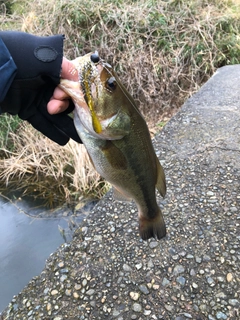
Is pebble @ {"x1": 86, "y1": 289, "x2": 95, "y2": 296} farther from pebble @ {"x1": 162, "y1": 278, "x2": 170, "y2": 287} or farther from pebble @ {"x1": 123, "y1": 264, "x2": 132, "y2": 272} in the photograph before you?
pebble @ {"x1": 162, "y1": 278, "x2": 170, "y2": 287}

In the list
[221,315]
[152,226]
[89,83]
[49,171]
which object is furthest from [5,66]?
[49,171]

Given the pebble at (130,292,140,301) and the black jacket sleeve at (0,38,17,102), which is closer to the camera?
the black jacket sleeve at (0,38,17,102)

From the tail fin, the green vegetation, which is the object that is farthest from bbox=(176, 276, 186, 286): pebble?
the green vegetation

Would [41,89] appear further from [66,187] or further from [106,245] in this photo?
[66,187]

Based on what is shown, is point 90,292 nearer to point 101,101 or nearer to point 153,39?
point 101,101

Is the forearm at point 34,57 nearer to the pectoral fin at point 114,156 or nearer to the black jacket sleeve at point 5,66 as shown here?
the black jacket sleeve at point 5,66

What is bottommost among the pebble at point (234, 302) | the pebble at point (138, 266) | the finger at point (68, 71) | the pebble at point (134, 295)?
the pebble at point (234, 302)

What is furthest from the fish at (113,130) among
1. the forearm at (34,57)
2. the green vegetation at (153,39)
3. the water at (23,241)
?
the green vegetation at (153,39)
